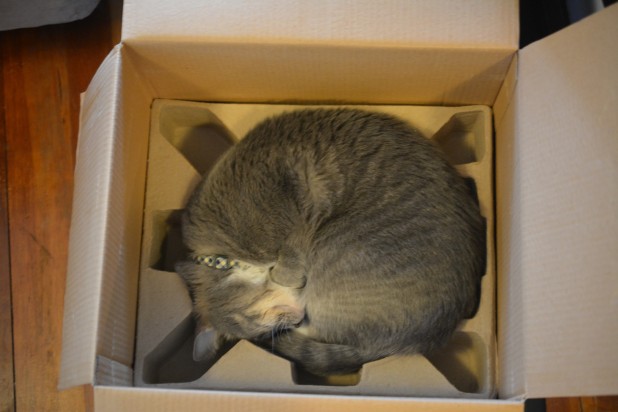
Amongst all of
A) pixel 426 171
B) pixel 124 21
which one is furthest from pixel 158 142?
pixel 426 171

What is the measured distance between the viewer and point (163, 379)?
1471mm

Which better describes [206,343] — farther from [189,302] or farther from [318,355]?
[318,355]

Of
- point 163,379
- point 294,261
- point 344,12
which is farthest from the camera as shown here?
point 163,379

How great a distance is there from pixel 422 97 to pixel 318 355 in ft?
2.39

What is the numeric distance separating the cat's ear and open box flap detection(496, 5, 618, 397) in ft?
2.28

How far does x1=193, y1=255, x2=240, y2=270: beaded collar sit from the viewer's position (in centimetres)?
135

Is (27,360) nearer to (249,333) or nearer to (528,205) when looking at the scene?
(249,333)

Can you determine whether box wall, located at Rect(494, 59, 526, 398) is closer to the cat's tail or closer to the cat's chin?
the cat's tail

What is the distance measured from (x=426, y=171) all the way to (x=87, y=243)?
0.76 m

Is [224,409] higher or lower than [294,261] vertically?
lower

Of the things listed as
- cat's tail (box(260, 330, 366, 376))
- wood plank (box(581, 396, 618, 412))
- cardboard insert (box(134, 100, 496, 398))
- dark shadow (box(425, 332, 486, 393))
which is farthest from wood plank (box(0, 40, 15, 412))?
wood plank (box(581, 396, 618, 412))

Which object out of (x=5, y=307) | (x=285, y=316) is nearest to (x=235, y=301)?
(x=285, y=316)

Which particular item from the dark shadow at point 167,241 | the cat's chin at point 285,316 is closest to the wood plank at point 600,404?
the cat's chin at point 285,316

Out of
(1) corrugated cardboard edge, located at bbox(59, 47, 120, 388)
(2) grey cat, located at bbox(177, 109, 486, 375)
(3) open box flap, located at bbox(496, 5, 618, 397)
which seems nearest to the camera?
(3) open box flap, located at bbox(496, 5, 618, 397)
